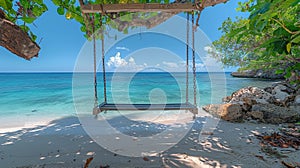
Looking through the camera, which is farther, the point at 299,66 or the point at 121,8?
the point at 121,8

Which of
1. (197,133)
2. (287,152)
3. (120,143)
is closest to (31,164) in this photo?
(120,143)

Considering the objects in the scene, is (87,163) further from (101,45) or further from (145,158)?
(101,45)

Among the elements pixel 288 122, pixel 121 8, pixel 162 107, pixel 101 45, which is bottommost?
pixel 288 122

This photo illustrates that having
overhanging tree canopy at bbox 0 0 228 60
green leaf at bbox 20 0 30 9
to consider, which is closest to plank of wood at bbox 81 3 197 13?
overhanging tree canopy at bbox 0 0 228 60

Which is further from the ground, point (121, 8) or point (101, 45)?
point (121, 8)

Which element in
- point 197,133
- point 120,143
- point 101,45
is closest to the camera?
point 120,143

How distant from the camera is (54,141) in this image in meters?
2.20

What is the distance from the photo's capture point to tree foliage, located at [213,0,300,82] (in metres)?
0.70

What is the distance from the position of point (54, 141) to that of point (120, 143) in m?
0.95

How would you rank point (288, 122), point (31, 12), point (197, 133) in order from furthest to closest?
1. point (288, 122)
2. point (197, 133)
3. point (31, 12)

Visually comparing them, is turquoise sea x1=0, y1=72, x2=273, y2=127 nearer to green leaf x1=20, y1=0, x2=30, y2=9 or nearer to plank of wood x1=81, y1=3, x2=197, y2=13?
green leaf x1=20, y1=0, x2=30, y2=9

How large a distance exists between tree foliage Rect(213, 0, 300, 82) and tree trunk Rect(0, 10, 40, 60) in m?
1.27

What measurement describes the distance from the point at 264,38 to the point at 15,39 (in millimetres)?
4056

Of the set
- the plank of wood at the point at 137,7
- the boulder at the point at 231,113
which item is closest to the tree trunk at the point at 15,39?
the plank of wood at the point at 137,7
